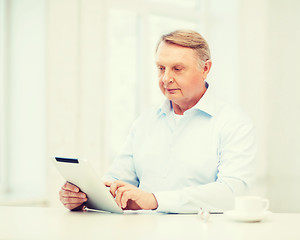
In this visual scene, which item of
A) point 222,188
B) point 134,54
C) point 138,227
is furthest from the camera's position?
point 134,54

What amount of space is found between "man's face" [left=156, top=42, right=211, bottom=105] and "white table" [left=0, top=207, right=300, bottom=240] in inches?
30.1

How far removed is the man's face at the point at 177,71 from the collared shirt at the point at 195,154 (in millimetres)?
104

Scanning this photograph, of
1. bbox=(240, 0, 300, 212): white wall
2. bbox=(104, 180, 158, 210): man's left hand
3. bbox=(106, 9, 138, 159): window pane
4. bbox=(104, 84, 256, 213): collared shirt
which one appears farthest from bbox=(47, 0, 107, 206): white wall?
bbox=(240, 0, 300, 212): white wall

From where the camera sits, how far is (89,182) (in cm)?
170

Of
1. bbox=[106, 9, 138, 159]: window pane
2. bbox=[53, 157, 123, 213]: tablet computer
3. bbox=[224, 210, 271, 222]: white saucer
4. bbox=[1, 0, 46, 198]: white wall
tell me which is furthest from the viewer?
bbox=[106, 9, 138, 159]: window pane

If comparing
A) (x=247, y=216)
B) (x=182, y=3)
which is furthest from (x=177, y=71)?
(x=182, y=3)

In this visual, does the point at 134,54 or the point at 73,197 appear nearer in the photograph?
the point at 73,197

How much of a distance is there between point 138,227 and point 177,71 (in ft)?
3.34

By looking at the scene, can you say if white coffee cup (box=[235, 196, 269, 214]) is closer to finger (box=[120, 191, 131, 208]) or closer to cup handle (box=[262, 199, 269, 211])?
cup handle (box=[262, 199, 269, 211])

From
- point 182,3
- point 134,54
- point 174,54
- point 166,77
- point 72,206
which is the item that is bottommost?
point 72,206

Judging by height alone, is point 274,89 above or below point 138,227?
above

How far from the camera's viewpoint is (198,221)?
4.80ft

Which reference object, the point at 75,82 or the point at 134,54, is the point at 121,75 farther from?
the point at 75,82

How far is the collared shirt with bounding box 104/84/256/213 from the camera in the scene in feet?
6.48
